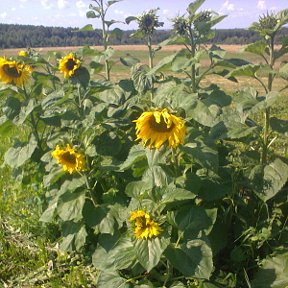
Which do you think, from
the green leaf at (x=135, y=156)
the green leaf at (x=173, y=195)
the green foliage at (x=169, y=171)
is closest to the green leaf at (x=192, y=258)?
the green foliage at (x=169, y=171)

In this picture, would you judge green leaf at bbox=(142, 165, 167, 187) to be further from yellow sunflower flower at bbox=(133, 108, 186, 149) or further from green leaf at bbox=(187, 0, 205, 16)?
green leaf at bbox=(187, 0, 205, 16)

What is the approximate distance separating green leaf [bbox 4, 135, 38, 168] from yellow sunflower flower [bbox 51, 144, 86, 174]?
566 millimetres

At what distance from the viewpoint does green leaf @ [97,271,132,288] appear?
256cm

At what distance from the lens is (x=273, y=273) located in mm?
2471

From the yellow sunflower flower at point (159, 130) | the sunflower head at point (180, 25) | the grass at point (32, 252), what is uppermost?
the sunflower head at point (180, 25)

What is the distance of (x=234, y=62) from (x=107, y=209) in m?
1.12

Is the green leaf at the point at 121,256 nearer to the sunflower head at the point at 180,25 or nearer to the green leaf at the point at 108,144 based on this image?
the green leaf at the point at 108,144

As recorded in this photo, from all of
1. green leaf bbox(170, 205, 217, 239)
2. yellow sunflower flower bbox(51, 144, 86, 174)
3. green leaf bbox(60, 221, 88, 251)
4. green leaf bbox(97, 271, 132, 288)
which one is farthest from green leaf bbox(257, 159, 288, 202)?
green leaf bbox(60, 221, 88, 251)

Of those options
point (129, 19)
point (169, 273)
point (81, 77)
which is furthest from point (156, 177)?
point (129, 19)

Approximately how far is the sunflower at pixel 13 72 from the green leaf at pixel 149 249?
1571 millimetres

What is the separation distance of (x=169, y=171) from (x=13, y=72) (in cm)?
144

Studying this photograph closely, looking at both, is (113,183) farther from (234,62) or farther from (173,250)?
(234,62)

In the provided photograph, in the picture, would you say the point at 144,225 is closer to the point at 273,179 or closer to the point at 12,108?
the point at 273,179

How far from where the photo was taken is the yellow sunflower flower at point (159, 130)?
2.12m
